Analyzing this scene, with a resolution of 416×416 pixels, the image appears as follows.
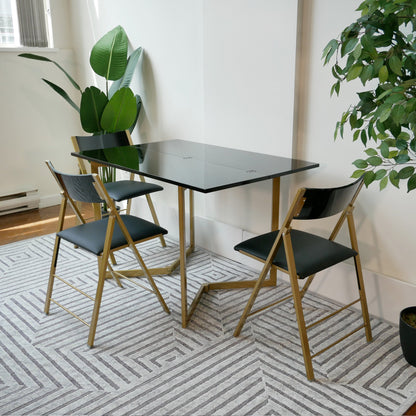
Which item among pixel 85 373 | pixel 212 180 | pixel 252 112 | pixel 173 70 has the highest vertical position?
pixel 173 70

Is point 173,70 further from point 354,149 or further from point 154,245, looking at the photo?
point 354,149

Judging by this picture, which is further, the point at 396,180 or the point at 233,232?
the point at 233,232

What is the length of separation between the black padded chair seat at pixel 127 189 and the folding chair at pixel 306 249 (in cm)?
109

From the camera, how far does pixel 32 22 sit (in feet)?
14.7

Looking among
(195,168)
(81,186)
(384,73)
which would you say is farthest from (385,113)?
(81,186)

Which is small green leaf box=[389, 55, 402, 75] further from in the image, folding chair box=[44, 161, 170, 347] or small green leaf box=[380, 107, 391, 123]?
folding chair box=[44, 161, 170, 347]

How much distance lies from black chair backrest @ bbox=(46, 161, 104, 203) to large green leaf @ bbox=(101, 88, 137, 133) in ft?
4.59

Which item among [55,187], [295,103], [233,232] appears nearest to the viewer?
[295,103]

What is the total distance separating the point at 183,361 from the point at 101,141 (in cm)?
173

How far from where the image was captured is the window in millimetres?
4371

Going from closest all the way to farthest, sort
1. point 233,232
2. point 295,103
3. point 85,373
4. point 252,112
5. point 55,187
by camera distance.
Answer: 1. point 85,373
2. point 295,103
3. point 252,112
4. point 233,232
5. point 55,187

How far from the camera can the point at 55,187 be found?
4.93m

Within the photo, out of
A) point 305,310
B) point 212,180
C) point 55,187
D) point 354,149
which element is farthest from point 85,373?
point 55,187

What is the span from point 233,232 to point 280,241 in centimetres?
115
